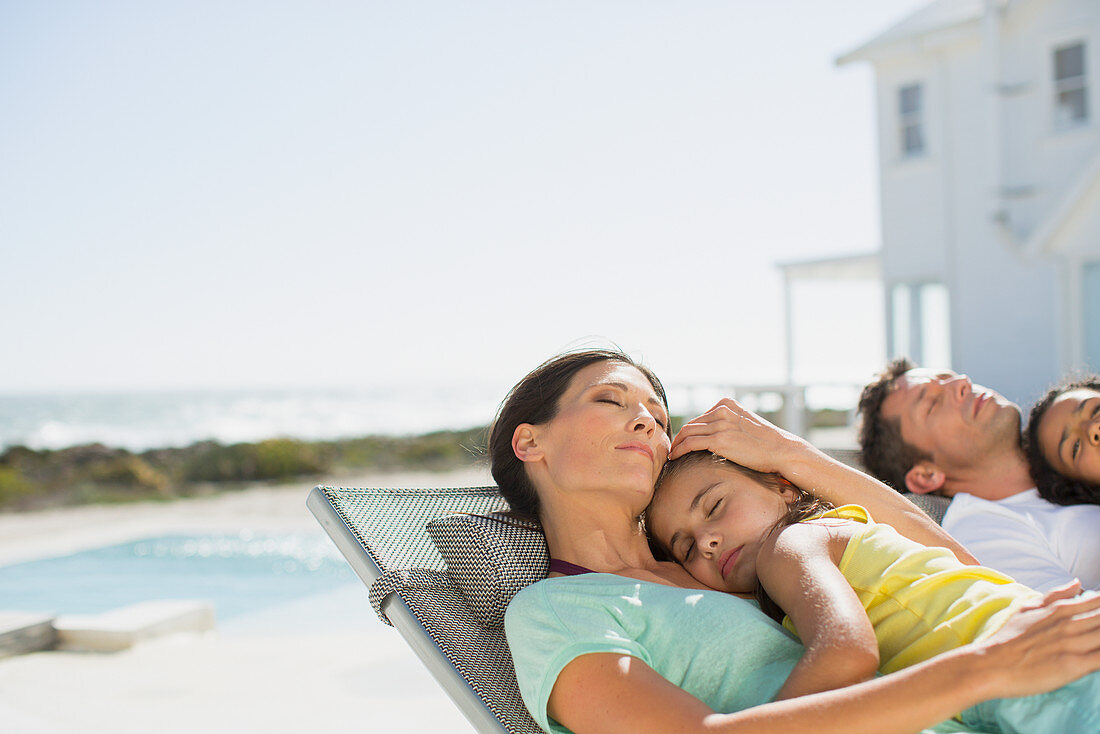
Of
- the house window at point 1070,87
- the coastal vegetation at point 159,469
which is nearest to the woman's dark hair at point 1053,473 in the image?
the house window at point 1070,87

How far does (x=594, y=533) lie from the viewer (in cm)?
200

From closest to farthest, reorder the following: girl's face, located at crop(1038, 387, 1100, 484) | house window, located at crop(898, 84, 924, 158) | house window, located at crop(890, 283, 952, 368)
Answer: girl's face, located at crop(1038, 387, 1100, 484)
house window, located at crop(898, 84, 924, 158)
house window, located at crop(890, 283, 952, 368)

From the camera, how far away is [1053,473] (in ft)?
9.21

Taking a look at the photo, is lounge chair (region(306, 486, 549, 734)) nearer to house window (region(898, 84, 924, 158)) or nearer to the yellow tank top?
the yellow tank top

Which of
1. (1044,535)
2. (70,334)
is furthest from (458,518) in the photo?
(70,334)

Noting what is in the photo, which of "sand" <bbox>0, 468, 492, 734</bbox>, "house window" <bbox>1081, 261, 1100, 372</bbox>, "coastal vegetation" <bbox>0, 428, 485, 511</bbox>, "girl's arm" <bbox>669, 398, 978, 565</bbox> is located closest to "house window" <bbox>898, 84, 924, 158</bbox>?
"house window" <bbox>1081, 261, 1100, 372</bbox>

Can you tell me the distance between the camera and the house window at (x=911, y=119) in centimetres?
Result: 1212

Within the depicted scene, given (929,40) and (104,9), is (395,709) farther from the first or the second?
(104,9)

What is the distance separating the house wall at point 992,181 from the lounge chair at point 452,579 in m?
9.92

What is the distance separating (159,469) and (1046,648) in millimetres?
19218

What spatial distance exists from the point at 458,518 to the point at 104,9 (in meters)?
37.0

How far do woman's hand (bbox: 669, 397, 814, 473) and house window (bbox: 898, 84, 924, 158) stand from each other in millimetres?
11392

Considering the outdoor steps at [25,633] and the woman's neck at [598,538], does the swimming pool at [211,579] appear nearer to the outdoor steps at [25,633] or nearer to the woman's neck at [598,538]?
the outdoor steps at [25,633]

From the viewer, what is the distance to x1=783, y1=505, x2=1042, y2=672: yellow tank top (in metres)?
1.55
